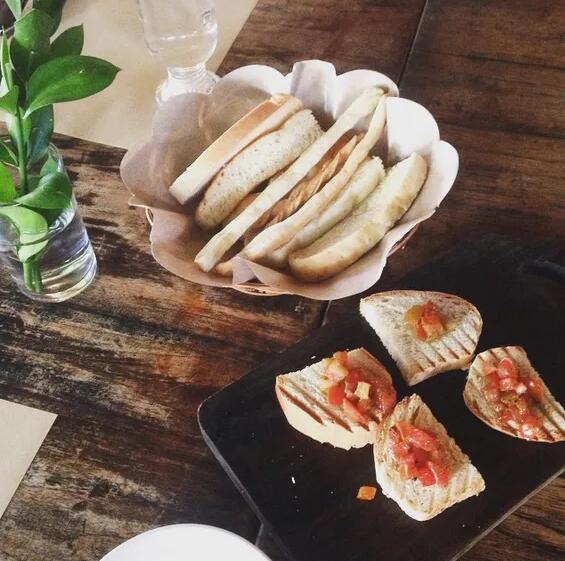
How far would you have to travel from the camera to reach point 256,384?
3.61 feet

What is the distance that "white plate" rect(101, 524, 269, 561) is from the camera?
0.82 m

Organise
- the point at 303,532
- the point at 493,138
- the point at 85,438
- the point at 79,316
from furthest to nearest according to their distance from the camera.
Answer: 1. the point at 493,138
2. the point at 79,316
3. the point at 85,438
4. the point at 303,532

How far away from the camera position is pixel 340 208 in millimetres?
1234

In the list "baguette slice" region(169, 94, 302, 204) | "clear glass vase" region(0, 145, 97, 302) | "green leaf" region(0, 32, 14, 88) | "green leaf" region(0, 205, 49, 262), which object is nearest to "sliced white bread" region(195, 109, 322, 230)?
"baguette slice" region(169, 94, 302, 204)

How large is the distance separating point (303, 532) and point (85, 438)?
361mm

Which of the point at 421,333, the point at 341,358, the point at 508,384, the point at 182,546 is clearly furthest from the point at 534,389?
the point at 182,546

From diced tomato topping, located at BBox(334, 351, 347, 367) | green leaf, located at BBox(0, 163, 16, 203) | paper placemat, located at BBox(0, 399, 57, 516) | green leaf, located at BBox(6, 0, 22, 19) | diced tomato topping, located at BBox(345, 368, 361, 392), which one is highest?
green leaf, located at BBox(6, 0, 22, 19)

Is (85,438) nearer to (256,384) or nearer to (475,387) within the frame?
(256,384)

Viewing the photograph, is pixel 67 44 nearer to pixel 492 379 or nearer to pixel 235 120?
pixel 235 120

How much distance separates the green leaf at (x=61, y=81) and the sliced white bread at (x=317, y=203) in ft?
1.20

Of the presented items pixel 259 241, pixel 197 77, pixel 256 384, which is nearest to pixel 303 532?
pixel 256 384

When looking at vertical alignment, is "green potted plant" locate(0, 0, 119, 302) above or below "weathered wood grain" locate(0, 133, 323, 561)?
above

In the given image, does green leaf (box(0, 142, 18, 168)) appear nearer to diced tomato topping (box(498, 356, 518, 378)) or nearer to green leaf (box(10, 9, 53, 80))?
green leaf (box(10, 9, 53, 80))

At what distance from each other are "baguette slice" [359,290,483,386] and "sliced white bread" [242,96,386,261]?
0.56 ft
